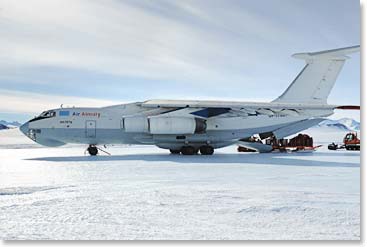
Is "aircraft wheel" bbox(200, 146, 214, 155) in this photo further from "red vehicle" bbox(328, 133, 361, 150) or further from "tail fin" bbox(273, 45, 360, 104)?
"red vehicle" bbox(328, 133, 361, 150)

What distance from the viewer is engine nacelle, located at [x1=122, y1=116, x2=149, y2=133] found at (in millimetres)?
14164

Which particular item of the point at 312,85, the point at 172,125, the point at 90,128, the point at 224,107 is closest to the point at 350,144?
the point at 312,85

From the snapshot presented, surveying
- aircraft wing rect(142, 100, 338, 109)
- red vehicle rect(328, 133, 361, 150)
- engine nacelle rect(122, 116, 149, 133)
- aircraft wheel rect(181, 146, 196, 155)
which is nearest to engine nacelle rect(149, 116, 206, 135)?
engine nacelle rect(122, 116, 149, 133)

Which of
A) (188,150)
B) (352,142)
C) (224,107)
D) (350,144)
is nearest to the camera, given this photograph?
(224,107)

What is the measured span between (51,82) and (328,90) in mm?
12151

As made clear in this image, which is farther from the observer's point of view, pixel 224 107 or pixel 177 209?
pixel 224 107

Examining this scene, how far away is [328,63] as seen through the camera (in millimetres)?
Result: 14336

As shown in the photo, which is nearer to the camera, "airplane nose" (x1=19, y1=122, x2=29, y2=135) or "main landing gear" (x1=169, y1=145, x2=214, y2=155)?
"airplane nose" (x1=19, y1=122, x2=29, y2=135)

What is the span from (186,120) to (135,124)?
1994 mm

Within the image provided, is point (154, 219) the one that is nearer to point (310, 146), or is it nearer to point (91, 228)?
point (91, 228)

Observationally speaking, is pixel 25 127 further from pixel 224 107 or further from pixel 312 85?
pixel 312 85

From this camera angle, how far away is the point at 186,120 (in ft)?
47.0

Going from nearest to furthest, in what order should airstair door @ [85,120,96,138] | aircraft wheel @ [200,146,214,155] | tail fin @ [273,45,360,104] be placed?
airstair door @ [85,120,96,138] → tail fin @ [273,45,360,104] → aircraft wheel @ [200,146,214,155]

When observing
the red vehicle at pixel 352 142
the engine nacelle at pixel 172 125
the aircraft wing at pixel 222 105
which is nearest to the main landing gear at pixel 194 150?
the engine nacelle at pixel 172 125
